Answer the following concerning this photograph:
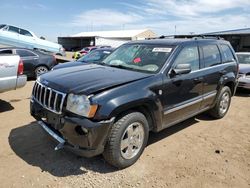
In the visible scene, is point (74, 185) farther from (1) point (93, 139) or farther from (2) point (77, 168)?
(1) point (93, 139)

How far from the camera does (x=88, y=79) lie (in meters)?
3.49

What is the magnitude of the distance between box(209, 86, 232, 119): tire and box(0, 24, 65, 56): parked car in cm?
1145

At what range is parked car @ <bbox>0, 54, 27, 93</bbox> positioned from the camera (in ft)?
19.1

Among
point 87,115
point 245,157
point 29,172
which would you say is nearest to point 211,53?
point 245,157

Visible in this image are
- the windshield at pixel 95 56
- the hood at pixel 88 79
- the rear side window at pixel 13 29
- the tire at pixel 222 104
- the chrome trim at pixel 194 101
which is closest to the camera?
the hood at pixel 88 79

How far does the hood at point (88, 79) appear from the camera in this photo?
3.21 m

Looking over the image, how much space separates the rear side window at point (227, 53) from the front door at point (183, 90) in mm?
1252

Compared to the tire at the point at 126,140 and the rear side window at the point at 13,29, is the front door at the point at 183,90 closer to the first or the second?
the tire at the point at 126,140

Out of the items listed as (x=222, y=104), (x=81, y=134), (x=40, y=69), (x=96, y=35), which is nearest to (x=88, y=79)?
(x=81, y=134)

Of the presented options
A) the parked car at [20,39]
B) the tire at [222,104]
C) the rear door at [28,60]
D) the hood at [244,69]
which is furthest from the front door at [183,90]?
the parked car at [20,39]

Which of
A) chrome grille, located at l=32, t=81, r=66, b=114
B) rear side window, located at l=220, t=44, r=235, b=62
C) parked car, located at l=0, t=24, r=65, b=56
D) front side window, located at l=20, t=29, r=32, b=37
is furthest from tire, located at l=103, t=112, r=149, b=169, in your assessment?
front side window, located at l=20, t=29, r=32, b=37

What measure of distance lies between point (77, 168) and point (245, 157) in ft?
8.84

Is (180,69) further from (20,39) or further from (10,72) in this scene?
(20,39)

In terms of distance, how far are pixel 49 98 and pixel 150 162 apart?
5.83ft
